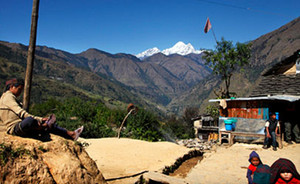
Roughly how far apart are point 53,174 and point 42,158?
1.19ft

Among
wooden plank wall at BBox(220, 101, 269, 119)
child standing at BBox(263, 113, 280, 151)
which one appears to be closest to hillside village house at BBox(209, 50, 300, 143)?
wooden plank wall at BBox(220, 101, 269, 119)

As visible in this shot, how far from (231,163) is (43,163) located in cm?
738

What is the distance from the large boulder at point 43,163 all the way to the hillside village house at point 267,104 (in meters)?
10.8

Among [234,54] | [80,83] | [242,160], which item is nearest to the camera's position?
[242,160]

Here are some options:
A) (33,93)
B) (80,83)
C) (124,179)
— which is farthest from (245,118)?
(80,83)

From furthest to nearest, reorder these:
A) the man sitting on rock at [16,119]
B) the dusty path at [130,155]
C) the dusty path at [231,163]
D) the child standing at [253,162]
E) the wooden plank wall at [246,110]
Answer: the wooden plank wall at [246,110] → the dusty path at [130,155] → the dusty path at [231,163] → the child standing at [253,162] → the man sitting on rock at [16,119]

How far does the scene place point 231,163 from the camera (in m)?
9.02

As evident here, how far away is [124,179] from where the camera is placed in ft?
19.9

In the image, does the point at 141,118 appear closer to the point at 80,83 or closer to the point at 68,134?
the point at 68,134

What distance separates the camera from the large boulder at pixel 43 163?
3.54 metres

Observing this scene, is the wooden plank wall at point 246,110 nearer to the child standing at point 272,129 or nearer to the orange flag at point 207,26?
the child standing at point 272,129

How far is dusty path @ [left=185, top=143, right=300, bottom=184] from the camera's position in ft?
23.2

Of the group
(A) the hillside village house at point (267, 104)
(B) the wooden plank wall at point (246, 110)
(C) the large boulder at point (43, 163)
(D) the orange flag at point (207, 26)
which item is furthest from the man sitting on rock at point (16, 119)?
(D) the orange flag at point (207, 26)

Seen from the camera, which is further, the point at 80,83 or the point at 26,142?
the point at 80,83
